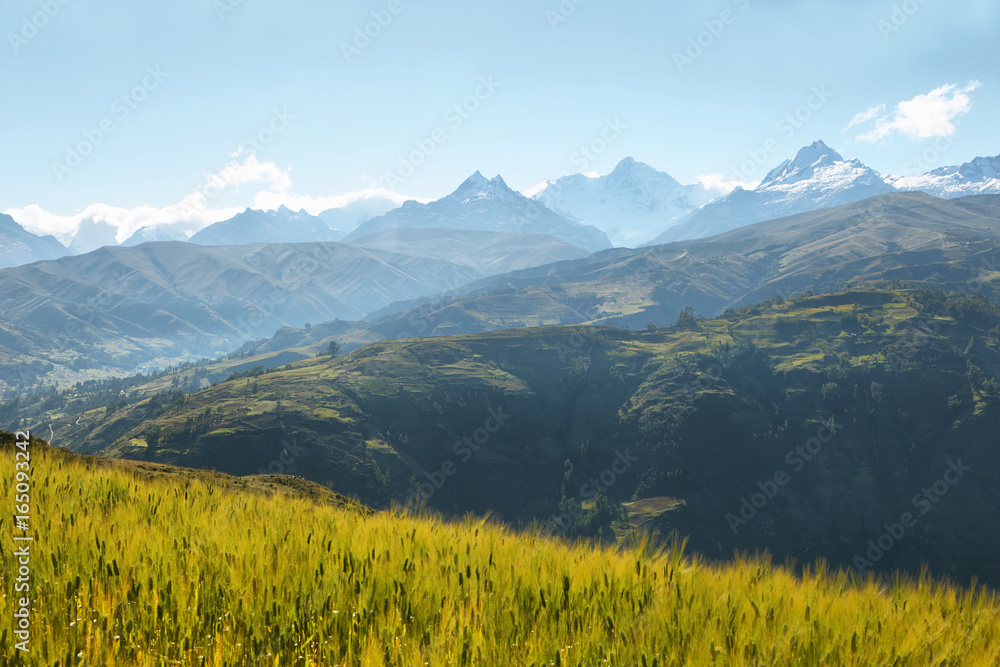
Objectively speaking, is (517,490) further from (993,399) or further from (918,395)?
(993,399)

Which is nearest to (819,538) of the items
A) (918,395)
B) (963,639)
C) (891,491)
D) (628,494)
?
(891,491)

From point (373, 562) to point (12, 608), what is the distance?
2.13 meters

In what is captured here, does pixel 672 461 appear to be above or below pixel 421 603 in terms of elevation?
below

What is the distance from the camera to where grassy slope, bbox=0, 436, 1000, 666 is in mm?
3049

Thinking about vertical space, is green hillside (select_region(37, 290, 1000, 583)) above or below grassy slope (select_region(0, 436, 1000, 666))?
below

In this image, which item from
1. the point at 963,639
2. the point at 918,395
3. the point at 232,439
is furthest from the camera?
the point at 918,395

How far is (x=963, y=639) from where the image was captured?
376cm

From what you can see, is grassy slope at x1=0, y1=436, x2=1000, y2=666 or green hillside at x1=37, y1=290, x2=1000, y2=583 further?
green hillside at x1=37, y1=290, x2=1000, y2=583

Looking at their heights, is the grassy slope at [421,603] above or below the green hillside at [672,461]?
above

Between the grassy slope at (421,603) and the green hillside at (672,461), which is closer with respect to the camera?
the grassy slope at (421,603)

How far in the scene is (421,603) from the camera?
377 centimetres

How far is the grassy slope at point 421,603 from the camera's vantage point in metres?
3.05

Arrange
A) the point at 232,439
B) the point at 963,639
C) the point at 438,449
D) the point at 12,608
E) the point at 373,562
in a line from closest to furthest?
the point at 12,608 → the point at 963,639 → the point at 373,562 → the point at 232,439 → the point at 438,449

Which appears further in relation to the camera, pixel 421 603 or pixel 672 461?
pixel 672 461
